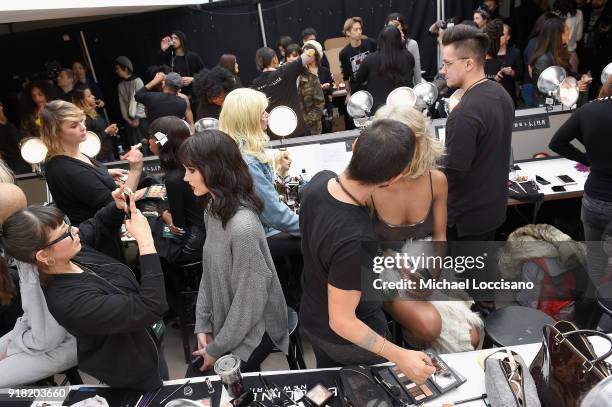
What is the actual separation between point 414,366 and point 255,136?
5.15 ft

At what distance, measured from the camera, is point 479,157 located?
2.33m

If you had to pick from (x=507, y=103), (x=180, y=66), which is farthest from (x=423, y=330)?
(x=180, y=66)

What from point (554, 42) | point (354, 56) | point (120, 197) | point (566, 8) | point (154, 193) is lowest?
point (154, 193)

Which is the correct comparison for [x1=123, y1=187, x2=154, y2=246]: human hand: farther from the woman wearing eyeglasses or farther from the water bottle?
the water bottle

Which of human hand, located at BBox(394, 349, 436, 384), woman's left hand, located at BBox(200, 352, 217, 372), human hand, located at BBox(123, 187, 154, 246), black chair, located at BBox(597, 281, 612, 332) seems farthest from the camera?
black chair, located at BBox(597, 281, 612, 332)

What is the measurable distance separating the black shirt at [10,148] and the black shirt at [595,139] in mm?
4629

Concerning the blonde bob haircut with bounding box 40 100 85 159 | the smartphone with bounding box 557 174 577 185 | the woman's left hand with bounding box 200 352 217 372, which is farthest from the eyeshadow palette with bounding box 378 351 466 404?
the smartphone with bounding box 557 174 577 185

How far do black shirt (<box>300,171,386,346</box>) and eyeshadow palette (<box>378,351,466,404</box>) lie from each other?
229 mm

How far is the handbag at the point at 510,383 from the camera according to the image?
1377mm

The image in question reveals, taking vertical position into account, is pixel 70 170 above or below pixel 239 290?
above

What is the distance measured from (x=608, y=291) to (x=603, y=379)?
50.3 inches

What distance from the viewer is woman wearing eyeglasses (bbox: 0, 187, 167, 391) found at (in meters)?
1.55

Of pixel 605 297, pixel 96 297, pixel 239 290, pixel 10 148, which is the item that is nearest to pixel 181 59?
pixel 10 148

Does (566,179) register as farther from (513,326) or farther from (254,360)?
(254,360)
